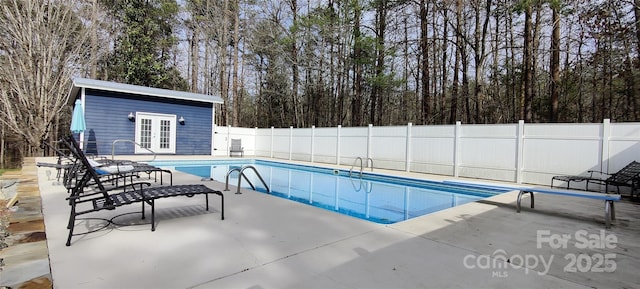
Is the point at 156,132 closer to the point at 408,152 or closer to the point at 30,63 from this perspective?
the point at 30,63

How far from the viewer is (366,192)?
7.38 m

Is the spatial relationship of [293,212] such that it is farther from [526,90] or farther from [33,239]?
[526,90]

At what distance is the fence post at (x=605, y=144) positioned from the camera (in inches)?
258

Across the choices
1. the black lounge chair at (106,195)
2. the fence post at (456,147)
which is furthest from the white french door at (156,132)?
the fence post at (456,147)

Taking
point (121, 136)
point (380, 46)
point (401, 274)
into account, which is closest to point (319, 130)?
point (380, 46)

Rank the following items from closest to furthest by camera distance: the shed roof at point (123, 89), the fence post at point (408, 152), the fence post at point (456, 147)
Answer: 1. the fence post at point (456, 147)
2. the fence post at point (408, 152)
3. the shed roof at point (123, 89)

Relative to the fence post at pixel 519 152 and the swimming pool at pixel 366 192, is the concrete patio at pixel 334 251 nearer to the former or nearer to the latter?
the swimming pool at pixel 366 192

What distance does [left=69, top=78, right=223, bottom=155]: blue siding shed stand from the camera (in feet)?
38.7

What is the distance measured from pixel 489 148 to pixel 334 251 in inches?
283

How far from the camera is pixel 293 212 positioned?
163 inches

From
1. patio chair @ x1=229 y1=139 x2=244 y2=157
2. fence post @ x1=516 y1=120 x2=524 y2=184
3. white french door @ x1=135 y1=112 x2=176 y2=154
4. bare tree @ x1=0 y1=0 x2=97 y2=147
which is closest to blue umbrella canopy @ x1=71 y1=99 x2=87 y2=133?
white french door @ x1=135 y1=112 x2=176 y2=154

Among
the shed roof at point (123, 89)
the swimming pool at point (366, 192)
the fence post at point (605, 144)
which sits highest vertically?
the shed roof at point (123, 89)

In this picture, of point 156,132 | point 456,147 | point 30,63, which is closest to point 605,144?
point 456,147

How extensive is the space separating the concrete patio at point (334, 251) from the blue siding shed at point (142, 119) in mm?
8899
